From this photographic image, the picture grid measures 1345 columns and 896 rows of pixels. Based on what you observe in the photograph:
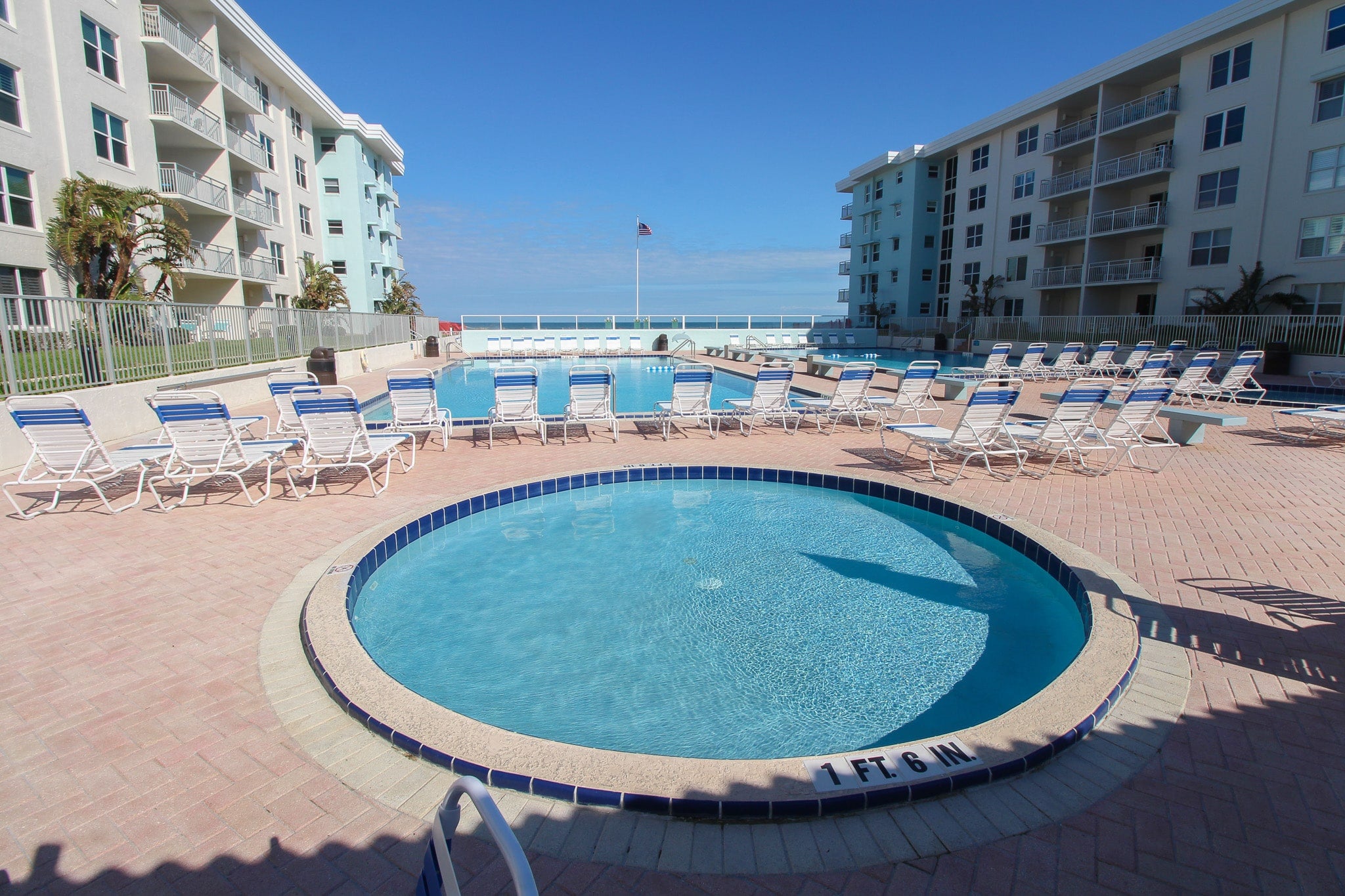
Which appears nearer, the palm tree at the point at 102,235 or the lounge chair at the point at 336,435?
the lounge chair at the point at 336,435

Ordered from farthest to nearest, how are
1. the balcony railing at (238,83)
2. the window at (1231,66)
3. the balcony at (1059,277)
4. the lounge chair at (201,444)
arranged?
the balcony at (1059,277) < the balcony railing at (238,83) < the window at (1231,66) < the lounge chair at (201,444)

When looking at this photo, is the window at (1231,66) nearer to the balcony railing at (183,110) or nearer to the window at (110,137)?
the balcony railing at (183,110)

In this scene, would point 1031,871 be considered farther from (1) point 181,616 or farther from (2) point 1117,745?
(1) point 181,616

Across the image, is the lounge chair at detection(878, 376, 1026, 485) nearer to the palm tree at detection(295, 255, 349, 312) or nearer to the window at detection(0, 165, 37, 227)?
the window at detection(0, 165, 37, 227)

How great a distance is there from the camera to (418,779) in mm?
2592

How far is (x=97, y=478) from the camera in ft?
22.4

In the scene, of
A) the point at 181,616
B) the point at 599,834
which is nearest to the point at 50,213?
the point at 181,616

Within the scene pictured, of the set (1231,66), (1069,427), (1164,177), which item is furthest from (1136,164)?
(1069,427)

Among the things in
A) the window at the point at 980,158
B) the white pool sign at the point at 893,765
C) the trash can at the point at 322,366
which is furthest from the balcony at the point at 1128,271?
the white pool sign at the point at 893,765

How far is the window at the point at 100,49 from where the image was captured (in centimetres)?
1662

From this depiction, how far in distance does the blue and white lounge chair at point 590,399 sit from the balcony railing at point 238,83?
2131 centimetres

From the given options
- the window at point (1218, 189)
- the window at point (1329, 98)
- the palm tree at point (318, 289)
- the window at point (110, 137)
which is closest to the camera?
the window at point (110, 137)

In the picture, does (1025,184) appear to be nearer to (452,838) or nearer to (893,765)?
(893,765)

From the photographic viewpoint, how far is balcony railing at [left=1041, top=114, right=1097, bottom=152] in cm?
2808
